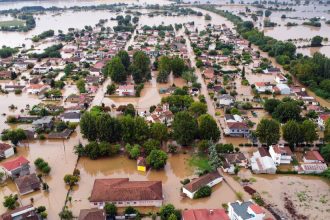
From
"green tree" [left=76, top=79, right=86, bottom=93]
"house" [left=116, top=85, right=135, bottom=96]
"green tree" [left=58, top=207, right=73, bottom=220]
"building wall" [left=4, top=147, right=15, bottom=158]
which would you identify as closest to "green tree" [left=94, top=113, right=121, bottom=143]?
"building wall" [left=4, top=147, right=15, bottom=158]

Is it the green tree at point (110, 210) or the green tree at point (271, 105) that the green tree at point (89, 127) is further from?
the green tree at point (271, 105)

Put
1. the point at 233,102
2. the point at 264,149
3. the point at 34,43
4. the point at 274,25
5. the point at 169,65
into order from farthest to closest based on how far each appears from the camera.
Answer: the point at 274,25
the point at 34,43
the point at 169,65
the point at 233,102
the point at 264,149

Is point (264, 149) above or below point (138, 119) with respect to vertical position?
below

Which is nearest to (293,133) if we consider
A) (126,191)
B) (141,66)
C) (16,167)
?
(126,191)

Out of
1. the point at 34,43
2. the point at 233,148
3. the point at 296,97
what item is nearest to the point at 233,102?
the point at 296,97

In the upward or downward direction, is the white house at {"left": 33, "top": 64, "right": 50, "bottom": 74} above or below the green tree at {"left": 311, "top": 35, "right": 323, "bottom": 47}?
below

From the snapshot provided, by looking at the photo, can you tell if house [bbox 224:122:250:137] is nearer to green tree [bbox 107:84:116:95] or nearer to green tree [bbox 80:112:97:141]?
green tree [bbox 80:112:97:141]

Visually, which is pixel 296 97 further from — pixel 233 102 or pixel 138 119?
pixel 138 119
